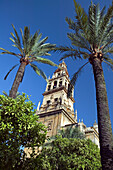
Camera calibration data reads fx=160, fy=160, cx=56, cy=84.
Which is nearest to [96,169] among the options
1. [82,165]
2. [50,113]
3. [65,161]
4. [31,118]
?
[82,165]

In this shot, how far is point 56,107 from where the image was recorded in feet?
96.0

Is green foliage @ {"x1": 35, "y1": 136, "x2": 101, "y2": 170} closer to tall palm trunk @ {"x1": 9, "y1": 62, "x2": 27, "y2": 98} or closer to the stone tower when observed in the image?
tall palm trunk @ {"x1": 9, "y1": 62, "x2": 27, "y2": 98}

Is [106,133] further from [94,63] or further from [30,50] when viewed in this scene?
[30,50]

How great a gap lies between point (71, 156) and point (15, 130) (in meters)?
7.64

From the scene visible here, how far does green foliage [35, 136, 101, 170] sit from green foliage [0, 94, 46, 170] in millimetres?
4495

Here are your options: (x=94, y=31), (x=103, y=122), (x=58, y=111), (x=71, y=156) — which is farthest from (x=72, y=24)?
(x=58, y=111)

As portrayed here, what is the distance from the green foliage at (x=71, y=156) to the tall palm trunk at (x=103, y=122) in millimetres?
8561

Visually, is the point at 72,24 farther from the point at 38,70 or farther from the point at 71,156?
the point at 71,156

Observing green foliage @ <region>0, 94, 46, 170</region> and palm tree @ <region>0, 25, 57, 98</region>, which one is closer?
green foliage @ <region>0, 94, 46, 170</region>

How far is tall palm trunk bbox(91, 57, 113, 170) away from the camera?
17.9ft

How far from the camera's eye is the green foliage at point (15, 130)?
8.79 m

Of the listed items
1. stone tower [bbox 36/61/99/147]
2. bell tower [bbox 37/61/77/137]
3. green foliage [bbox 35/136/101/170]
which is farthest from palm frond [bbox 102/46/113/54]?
bell tower [bbox 37/61/77/137]

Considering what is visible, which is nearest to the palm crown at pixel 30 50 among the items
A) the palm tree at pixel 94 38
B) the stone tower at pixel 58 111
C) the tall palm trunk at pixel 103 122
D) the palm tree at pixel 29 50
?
the palm tree at pixel 29 50

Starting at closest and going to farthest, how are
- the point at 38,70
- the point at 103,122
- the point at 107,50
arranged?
the point at 103,122, the point at 107,50, the point at 38,70
